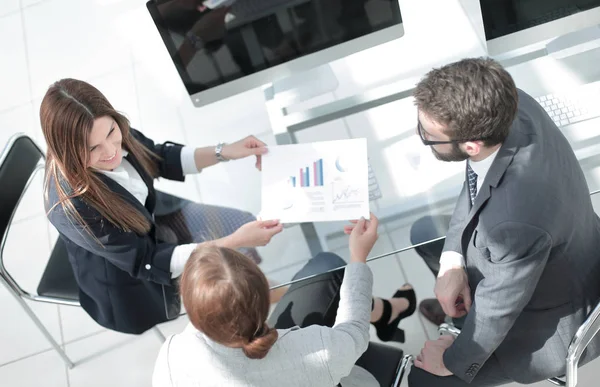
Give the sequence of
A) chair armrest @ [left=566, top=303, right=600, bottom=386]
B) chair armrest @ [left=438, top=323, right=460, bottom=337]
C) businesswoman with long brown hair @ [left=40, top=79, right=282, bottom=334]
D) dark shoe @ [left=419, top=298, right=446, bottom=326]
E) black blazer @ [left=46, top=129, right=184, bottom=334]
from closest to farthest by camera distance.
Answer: chair armrest @ [left=566, top=303, right=600, bottom=386]
businesswoman with long brown hair @ [left=40, top=79, right=282, bottom=334]
black blazer @ [left=46, top=129, right=184, bottom=334]
chair armrest @ [left=438, top=323, right=460, bottom=337]
dark shoe @ [left=419, top=298, right=446, bottom=326]

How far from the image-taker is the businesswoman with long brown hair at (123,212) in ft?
5.35

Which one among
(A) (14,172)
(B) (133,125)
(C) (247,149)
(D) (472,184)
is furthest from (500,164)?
(B) (133,125)

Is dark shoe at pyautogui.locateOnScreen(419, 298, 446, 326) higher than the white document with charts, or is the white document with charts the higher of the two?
the white document with charts

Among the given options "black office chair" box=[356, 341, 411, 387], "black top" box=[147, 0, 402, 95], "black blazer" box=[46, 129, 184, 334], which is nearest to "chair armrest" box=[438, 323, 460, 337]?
"black office chair" box=[356, 341, 411, 387]

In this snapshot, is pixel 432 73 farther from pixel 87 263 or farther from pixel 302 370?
pixel 87 263

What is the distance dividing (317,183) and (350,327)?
492 millimetres

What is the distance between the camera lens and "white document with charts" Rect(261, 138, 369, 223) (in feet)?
5.71

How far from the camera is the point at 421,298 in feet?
7.93

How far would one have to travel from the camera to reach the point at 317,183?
1.78m

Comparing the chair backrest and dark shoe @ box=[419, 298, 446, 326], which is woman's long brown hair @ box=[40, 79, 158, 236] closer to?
the chair backrest

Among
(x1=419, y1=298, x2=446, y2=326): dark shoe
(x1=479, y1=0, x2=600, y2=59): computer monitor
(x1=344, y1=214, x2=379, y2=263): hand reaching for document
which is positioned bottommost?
(x1=419, y1=298, x2=446, y2=326): dark shoe

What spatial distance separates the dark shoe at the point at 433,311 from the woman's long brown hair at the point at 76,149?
1.23m

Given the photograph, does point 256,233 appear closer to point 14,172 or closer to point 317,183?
point 317,183

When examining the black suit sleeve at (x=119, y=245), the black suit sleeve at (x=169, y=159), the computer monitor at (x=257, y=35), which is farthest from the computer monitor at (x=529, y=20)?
the black suit sleeve at (x=119, y=245)
